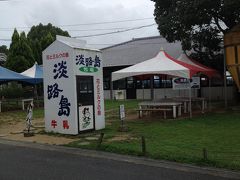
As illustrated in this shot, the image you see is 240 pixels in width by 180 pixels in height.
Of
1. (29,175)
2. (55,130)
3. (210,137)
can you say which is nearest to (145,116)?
(55,130)

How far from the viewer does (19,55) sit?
37375 millimetres

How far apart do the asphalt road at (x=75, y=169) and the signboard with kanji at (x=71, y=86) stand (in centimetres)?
320

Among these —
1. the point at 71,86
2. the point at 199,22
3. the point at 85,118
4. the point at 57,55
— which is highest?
the point at 199,22

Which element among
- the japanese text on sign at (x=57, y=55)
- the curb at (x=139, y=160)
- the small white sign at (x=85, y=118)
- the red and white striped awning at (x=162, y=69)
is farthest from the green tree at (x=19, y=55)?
the curb at (x=139, y=160)

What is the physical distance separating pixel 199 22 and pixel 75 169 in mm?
14116

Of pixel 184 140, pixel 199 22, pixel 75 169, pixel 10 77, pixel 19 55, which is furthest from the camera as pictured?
pixel 19 55

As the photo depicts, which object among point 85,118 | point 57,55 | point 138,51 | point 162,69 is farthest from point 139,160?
point 138,51

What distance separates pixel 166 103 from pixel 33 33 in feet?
130

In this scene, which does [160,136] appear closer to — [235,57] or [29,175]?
[29,175]

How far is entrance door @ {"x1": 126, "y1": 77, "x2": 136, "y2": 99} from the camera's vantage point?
Result: 34.9 meters

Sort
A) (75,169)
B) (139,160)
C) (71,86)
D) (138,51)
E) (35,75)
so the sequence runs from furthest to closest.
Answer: (138,51)
(35,75)
(71,86)
(139,160)
(75,169)

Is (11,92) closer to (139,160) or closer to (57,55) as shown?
(57,55)

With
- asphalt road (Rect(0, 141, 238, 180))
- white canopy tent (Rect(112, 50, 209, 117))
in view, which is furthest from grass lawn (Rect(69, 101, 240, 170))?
white canopy tent (Rect(112, 50, 209, 117))

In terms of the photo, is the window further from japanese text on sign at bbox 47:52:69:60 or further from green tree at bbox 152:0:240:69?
japanese text on sign at bbox 47:52:69:60
